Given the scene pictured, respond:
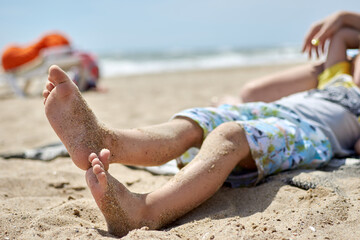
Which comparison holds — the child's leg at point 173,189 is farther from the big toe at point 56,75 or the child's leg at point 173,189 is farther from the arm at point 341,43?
the arm at point 341,43

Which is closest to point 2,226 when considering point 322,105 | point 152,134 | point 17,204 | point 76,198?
point 17,204

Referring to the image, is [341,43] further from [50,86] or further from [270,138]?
[50,86]

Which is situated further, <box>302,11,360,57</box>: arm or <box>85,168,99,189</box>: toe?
<box>302,11,360,57</box>: arm

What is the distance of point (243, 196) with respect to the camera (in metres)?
1.52

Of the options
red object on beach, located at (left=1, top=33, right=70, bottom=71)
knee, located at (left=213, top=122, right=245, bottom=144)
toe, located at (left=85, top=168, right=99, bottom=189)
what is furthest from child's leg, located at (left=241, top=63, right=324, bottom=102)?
red object on beach, located at (left=1, top=33, right=70, bottom=71)

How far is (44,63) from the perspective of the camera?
5.65m

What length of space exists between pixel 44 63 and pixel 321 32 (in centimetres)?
459

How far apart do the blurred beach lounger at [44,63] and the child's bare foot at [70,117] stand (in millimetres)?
4513

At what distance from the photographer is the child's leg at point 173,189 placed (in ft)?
3.87

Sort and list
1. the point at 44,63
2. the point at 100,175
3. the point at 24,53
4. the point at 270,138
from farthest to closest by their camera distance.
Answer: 1. the point at 24,53
2. the point at 44,63
3. the point at 270,138
4. the point at 100,175

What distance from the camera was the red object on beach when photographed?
5.86 metres

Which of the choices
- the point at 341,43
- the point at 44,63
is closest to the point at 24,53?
the point at 44,63

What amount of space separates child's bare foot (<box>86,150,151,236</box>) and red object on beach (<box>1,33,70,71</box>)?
202 inches

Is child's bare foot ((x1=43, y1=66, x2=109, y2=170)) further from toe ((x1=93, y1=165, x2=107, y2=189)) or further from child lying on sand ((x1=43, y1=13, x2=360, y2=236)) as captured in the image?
toe ((x1=93, y1=165, x2=107, y2=189))
